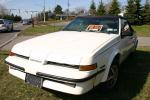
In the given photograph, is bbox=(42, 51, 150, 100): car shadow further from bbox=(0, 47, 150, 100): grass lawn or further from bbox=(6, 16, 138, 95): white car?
bbox=(6, 16, 138, 95): white car

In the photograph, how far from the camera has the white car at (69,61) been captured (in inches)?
160

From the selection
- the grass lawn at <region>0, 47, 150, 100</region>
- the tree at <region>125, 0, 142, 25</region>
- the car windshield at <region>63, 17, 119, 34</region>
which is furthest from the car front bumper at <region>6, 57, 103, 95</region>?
the tree at <region>125, 0, 142, 25</region>

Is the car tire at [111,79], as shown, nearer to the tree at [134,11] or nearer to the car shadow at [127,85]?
the car shadow at [127,85]

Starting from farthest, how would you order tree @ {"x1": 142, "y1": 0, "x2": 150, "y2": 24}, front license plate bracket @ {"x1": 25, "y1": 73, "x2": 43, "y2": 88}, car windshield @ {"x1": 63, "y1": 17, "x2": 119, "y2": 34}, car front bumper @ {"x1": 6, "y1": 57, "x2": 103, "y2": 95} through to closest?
tree @ {"x1": 142, "y1": 0, "x2": 150, "y2": 24} < car windshield @ {"x1": 63, "y1": 17, "x2": 119, "y2": 34} < front license plate bracket @ {"x1": 25, "y1": 73, "x2": 43, "y2": 88} < car front bumper @ {"x1": 6, "y1": 57, "x2": 103, "y2": 95}

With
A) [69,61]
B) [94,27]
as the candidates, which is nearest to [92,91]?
[69,61]

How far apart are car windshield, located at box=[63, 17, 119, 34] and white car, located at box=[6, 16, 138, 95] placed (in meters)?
0.31

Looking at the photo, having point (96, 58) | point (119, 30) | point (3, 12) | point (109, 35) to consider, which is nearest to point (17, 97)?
point (96, 58)

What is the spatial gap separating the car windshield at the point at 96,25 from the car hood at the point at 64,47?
43 cm

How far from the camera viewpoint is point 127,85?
557cm

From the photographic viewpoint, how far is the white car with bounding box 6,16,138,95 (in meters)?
4.07

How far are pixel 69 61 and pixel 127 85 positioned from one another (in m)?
1.99

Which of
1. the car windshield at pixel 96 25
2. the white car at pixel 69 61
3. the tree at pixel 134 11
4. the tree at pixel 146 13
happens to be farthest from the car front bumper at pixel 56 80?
the tree at pixel 146 13

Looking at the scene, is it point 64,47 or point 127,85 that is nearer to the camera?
point 64,47

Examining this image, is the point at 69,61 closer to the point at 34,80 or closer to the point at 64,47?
the point at 64,47
